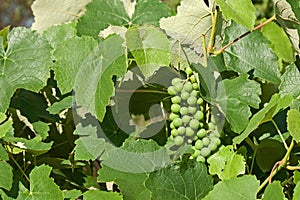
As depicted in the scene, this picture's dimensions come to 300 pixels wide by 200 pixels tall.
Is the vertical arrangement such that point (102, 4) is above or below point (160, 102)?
above

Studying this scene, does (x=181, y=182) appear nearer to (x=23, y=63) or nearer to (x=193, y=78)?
(x=193, y=78)

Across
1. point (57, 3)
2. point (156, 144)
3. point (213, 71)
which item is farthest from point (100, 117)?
point (57, 3)

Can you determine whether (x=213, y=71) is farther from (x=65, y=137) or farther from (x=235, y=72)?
(x=65, y=137)

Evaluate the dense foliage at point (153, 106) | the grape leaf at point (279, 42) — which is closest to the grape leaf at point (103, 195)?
the dense foliage at point (153, 106)

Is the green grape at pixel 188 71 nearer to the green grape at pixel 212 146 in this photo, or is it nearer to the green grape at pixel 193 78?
the green grape at pixel 193 78

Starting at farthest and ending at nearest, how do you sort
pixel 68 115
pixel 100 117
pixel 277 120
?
pixel 68 115 < pixel 277 120 < pixel 100 117

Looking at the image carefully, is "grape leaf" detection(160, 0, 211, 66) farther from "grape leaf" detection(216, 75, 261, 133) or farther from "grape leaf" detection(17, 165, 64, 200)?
"grape leaf" detection(17, 165, 64, 200)
